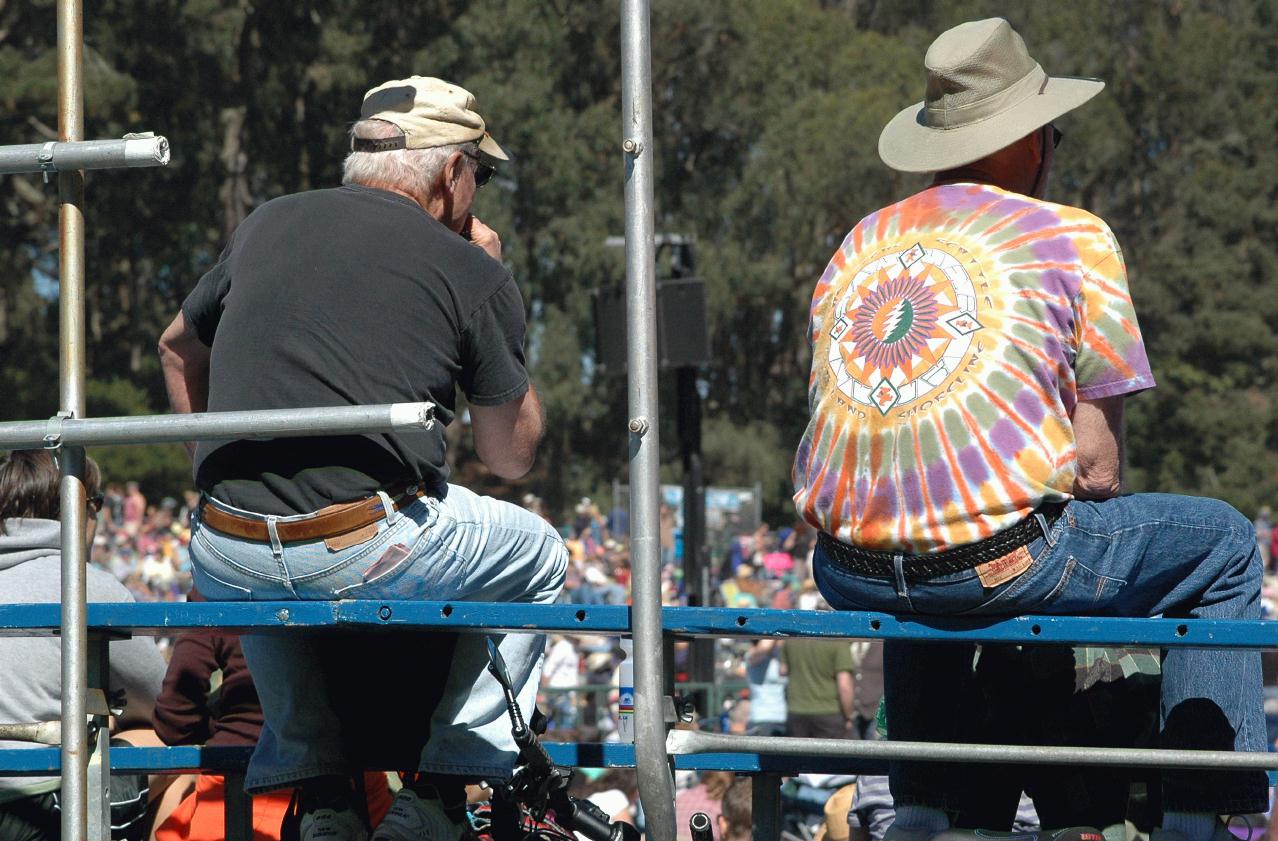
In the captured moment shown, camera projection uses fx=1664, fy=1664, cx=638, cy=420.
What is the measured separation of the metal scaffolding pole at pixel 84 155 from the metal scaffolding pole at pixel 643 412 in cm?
64

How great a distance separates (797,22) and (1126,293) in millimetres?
40414

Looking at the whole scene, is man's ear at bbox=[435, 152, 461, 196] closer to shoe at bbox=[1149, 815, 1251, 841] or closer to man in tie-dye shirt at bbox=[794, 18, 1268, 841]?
man in tie-dye shirt at bbox=[794, 18, 1268, 841]

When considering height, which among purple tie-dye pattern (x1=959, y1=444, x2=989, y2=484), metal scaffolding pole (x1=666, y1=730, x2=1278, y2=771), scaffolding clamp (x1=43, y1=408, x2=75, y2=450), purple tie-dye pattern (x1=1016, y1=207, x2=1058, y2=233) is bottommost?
metal scaffolding pole (x1=666, y1=730, x2=1278, y2=771)

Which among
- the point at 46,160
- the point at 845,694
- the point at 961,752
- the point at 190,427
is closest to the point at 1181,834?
the point at 961,752

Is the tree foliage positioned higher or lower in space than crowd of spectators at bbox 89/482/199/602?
higher

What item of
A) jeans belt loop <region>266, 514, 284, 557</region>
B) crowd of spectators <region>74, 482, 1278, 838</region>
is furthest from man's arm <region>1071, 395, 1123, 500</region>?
crowd of spectators <region>74, 482, 1278, 838</region>

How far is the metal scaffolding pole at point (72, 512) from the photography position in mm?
2303

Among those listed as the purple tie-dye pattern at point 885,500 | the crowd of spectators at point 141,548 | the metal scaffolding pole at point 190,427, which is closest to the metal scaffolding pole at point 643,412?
the metal scaffolding pole at point 190,427

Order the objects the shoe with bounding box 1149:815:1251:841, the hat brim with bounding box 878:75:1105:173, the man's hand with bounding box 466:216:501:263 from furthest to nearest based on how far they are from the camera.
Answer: the man's hand with bounding box 466:216:501:263 < the hat brim with bounding box 878:75:1105:173 < the shoe with bounding box 1149:815:1251:841

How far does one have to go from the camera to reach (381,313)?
2.84 metres

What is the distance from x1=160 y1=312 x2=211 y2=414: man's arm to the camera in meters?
3.12

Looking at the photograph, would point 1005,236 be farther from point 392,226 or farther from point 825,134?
point 825,134

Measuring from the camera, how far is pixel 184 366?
3180mm

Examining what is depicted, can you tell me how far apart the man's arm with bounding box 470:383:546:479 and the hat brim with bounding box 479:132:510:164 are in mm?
446
